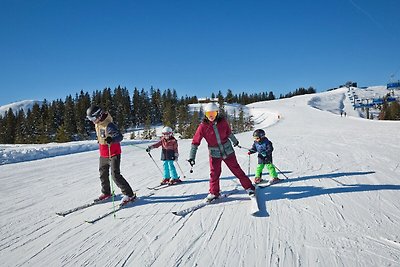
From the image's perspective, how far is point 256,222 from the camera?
13.6ft

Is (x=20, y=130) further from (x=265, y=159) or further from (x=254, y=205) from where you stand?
(x=254, y=205)

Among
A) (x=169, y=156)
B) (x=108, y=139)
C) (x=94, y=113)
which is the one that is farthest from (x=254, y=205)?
(x=94, y=113)

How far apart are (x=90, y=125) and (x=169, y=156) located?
69.8 metres

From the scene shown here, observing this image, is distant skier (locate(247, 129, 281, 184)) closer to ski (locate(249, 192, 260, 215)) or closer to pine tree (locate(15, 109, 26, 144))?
ski (locate(249, 192, 260, 215))

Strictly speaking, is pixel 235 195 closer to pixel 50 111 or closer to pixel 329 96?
pixel 50 111

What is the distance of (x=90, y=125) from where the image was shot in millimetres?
70938

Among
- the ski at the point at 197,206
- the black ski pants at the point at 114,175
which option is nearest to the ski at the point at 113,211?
the black ski pants at the point at 114,175

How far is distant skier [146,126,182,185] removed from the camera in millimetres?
7184

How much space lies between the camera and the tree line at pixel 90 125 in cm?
6362

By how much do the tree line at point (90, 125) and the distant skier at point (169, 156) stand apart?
46517 mm

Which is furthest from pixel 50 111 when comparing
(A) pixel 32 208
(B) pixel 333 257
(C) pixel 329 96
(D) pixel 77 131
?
(C) pixel 329 96

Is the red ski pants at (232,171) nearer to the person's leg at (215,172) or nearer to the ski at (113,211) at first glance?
the person's leg at (215,172)

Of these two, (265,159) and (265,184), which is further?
(265,159)

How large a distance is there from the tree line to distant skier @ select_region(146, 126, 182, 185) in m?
46.5
